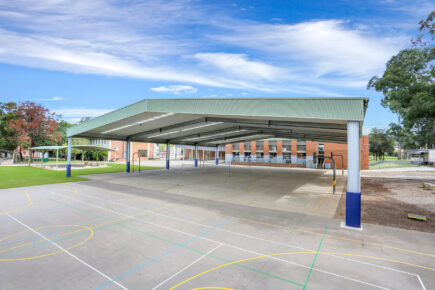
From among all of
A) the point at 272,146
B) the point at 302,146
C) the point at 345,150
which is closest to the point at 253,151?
the point at 272,146

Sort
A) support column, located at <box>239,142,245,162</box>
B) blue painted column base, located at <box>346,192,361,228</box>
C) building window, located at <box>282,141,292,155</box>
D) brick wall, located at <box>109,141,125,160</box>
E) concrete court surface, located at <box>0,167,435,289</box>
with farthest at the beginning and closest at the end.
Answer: brick wall, located at <box>109,141,125,160</box>, support column, located at <box>239,142,245,162</box>, building window, located at <box>282,141,292,155</box>, blue painted column base, located at <box>346,192,361,228</box>, concrete court surface, located at <box>0,167,435,289</box>

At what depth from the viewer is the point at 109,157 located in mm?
64562

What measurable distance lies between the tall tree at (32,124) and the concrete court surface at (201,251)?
152ft

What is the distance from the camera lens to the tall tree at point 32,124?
4564 cm

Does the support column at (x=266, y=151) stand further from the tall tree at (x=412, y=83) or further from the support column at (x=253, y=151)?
the tall tree at (x=412, y=83)

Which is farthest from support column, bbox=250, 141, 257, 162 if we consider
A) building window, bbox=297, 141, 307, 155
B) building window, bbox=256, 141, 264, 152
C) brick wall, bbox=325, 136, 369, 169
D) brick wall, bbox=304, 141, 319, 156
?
brick wall, bbox=325, 136, 369, 169

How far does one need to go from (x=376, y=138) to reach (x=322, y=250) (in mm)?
68047

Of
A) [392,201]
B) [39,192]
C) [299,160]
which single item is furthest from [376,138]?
[39,192]

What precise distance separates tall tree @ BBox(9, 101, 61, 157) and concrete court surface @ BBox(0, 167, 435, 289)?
46338 mm

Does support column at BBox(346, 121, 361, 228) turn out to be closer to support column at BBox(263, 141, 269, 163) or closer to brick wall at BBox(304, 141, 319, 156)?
brick wall at BBox(304, 141, 319, 156)

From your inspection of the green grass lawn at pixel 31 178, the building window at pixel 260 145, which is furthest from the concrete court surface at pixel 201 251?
the building window at pixel 260 145

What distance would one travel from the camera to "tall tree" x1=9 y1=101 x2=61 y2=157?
45.6 m

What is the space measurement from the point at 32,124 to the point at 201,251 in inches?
2190

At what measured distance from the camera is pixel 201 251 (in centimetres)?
634
